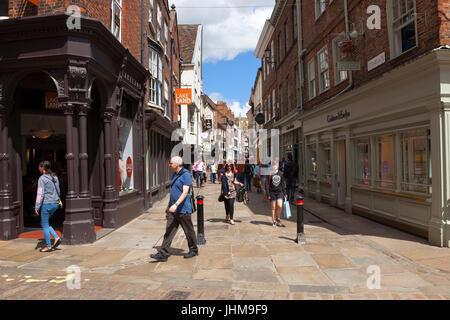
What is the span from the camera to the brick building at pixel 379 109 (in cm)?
694

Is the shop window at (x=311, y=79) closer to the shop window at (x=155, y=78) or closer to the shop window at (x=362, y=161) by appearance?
the shop window at (x=362, y=161)

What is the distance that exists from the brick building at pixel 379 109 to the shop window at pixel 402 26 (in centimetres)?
3

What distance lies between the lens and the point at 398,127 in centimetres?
854

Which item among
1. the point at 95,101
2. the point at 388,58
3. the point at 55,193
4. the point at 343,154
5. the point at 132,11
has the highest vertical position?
the point at 132,11

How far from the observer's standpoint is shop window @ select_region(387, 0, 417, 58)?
807 centimetres

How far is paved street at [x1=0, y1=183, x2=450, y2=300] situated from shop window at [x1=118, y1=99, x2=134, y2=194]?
7.50 ft

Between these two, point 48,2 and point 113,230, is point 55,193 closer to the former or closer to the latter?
point 113,230

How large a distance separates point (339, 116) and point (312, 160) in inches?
176

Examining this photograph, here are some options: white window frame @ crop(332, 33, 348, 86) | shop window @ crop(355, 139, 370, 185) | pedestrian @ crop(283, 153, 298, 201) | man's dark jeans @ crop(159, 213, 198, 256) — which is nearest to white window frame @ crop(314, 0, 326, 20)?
white window frame @ crop(332, 33, 348, 86)

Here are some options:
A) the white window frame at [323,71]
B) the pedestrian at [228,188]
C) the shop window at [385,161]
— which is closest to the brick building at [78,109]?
the pedestrian at [228,188]

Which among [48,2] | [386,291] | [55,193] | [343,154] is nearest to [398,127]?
[343,154]

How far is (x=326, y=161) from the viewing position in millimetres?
14117

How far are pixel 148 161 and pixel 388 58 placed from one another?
9.61 metres

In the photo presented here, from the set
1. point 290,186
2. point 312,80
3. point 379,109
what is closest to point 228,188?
point 379,109
